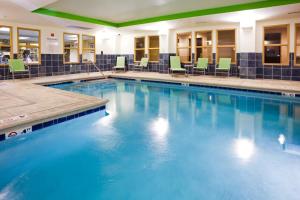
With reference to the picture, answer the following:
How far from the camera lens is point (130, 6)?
665 cm

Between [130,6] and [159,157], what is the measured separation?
509 centimetres

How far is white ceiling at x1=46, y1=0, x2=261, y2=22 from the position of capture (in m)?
6.16

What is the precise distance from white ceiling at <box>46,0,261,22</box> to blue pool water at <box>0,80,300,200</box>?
3.00m

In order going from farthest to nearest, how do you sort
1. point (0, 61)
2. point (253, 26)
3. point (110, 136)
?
point (0, 61) → point (253, 26) → point (110, 136)

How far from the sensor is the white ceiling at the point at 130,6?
243 inches

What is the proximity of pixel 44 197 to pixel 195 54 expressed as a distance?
8.40 m

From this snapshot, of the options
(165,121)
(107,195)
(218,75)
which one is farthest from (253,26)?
(107,195)

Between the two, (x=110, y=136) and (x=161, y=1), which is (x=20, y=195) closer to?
(x=110, y=136)

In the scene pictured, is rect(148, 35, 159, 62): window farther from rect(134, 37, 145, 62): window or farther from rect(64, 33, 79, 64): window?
rect(64, 33, 79, 64): window

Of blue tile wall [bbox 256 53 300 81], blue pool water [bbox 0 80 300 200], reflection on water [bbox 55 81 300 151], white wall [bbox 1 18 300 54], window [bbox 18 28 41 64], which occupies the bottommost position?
blue pool water [bbox 0 80 300 200]

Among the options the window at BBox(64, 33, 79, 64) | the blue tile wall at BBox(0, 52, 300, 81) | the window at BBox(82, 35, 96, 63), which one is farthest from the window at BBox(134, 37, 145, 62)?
the window at BBox(64, 33, 79, 64)

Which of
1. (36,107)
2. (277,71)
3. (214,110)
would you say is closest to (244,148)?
(214,110)

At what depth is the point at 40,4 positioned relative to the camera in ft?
17.7

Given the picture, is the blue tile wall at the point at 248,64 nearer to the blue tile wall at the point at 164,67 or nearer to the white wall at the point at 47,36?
the blue tile wall at the point at 164,67
